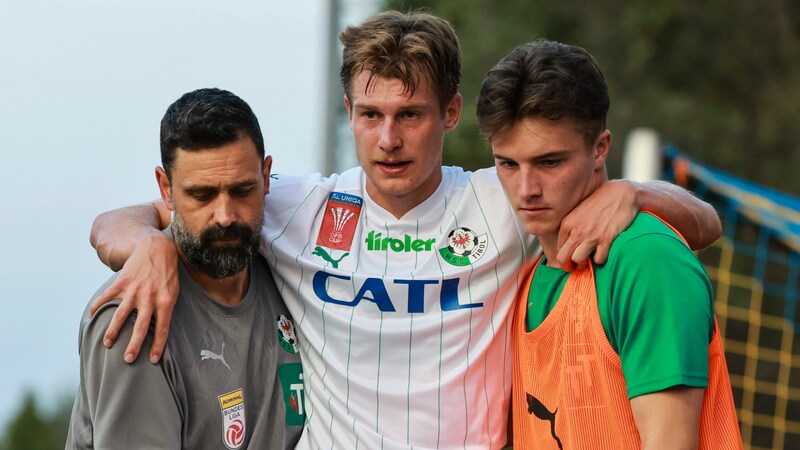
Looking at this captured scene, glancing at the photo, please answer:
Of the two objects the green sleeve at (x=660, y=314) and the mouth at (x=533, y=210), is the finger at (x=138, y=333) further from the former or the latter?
the green sleeve at (x=660, y=314)

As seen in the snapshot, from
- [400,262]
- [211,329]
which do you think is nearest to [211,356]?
[211,329]

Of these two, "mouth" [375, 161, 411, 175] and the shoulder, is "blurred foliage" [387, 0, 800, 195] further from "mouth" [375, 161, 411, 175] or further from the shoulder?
the shoulder

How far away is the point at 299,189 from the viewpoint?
12.9 ft

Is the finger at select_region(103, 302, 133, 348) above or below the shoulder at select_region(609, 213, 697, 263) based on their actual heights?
below

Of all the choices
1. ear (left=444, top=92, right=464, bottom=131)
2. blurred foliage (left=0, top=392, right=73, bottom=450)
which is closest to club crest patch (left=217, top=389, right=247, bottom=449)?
ear (left=444, top=92, right=464, bottom=131)

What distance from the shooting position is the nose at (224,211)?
11.4 ft

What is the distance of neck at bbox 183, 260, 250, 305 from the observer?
361 centimetres

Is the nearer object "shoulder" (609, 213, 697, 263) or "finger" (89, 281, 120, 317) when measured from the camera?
"shoulder" (609, 213, 697, 263)

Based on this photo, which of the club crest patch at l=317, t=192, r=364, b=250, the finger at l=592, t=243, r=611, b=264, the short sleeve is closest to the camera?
the short sleeve

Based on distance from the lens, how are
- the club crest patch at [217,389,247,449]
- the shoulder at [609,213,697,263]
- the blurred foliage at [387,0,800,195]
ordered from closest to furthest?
the shoulder at [609,213,697,263]
the club crest patch at [217,389,247,449]
the blurred foliage at [387,0,800,195]

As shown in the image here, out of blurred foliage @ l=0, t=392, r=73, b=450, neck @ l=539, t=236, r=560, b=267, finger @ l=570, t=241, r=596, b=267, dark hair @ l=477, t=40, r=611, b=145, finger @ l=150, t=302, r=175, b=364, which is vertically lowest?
blurred foliage @ l=0, t=392, r=73, b=450

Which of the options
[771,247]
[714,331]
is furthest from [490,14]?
[714,331]

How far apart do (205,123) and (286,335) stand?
32.1 inches

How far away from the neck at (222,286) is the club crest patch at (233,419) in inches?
13.5
